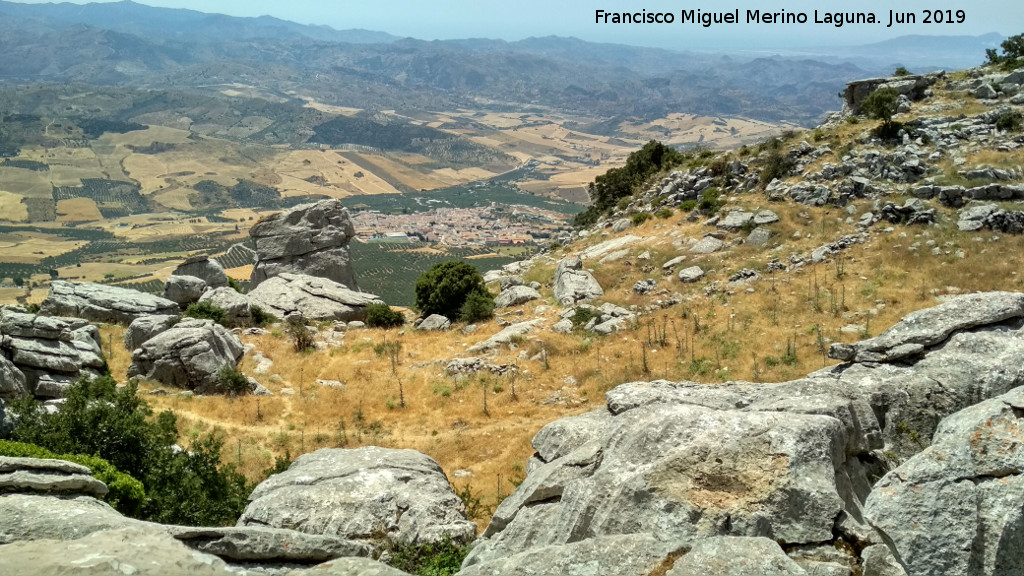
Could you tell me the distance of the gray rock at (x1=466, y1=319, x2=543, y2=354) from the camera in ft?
98.8

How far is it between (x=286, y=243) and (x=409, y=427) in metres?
30.2

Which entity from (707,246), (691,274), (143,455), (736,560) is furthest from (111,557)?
(707,246)

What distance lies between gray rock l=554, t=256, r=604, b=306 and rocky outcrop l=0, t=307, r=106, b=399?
22.0m

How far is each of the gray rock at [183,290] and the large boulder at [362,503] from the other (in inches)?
1209

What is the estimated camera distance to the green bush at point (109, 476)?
12.9 meters

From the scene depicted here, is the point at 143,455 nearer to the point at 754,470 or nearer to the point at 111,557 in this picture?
the point at 111,557

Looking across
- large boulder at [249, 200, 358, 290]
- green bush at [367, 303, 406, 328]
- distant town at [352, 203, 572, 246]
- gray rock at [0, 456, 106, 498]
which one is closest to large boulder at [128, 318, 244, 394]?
green bush at [367, 303, 406, 328]

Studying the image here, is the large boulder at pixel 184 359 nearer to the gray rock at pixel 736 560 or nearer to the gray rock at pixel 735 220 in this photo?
the gray rock at pixel 736 560

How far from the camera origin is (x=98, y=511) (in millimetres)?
9414

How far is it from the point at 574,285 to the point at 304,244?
77.5 ft

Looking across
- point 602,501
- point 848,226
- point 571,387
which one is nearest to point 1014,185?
point 848,226

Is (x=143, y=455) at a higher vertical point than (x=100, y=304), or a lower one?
higher

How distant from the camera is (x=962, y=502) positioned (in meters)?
7.83

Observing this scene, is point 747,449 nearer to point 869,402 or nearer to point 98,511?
point 869,402
